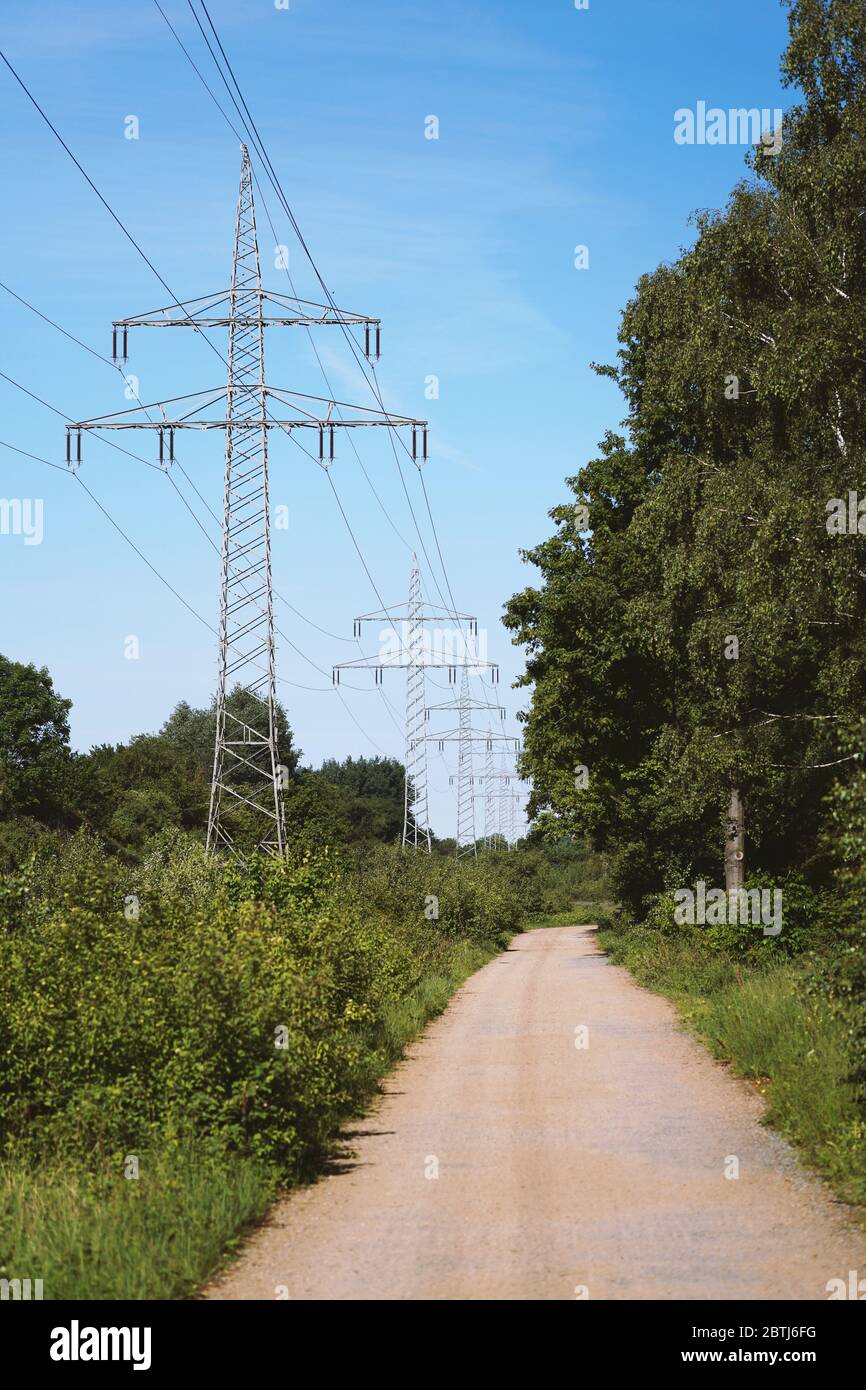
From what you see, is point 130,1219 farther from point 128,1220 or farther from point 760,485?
point 760,485

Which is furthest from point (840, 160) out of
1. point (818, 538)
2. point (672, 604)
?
point (672, 604)

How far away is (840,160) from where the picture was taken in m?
22.1

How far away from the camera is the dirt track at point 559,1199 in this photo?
24.6 ft

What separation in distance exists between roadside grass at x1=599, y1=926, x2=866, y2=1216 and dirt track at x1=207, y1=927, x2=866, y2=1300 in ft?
0.78

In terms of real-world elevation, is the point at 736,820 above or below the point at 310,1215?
above

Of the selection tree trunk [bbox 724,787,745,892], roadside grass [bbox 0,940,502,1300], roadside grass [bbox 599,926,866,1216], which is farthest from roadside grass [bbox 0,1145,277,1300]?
tree trunk [bbox 724,787,745,892]

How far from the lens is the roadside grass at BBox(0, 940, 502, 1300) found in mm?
7273

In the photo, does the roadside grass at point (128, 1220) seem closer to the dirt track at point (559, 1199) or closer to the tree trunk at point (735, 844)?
the dirt track at point (559, 1199)

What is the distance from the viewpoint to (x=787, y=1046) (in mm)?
13977

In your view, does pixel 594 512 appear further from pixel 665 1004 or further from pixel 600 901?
pixel 600 901

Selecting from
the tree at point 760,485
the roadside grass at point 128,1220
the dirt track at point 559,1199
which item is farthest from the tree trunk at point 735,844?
the roadside grass at point 128,1220

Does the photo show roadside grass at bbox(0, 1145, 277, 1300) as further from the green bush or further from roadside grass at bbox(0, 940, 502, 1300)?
the green bush

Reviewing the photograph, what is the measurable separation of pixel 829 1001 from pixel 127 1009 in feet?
17.0

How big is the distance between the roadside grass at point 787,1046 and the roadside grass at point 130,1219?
3.97 meters
